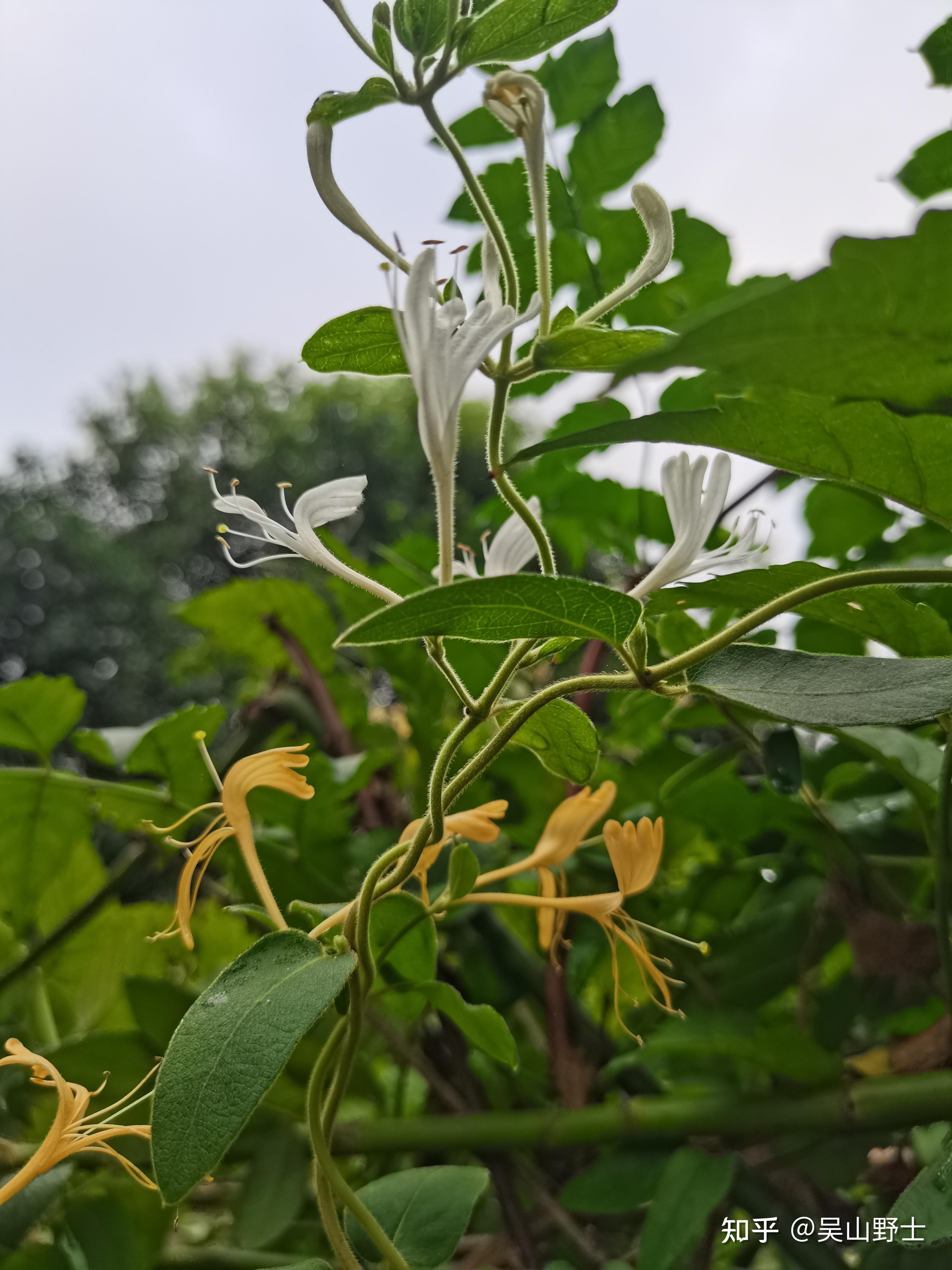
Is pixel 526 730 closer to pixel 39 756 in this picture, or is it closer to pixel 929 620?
pixel 929 620

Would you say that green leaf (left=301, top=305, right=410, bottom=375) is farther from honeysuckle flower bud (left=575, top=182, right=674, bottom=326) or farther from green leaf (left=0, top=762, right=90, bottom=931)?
green leaf (left=0, top=762, right=90, bottom=931)

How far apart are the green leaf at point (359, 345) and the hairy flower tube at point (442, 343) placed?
0.04 feet

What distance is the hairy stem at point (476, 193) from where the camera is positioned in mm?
167

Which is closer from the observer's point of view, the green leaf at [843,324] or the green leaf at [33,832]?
the green leaf at [843,324]

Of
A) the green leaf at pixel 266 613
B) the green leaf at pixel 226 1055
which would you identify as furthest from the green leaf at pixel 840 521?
the green leaf at pixel 226 1055

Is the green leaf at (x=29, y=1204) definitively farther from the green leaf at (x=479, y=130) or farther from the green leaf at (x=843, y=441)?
the green leaf at (x=479, y=130)

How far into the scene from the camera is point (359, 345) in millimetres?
192

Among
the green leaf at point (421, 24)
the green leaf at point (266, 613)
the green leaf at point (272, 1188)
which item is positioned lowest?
the green leaf at point (272, 1188)

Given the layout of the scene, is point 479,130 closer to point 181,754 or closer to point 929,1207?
point 181,754

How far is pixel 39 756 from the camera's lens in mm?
373

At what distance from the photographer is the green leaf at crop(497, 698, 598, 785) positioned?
0.20 m

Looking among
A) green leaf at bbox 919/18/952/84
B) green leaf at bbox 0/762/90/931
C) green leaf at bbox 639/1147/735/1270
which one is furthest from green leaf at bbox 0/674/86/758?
green leaf at bbox 919/18/952/84

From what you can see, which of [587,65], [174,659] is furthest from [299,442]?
[587,65]

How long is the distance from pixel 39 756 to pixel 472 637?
28 cm
